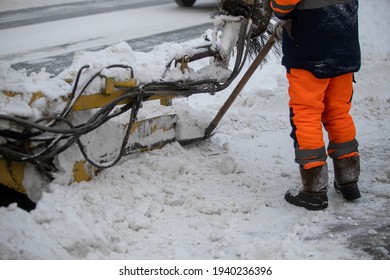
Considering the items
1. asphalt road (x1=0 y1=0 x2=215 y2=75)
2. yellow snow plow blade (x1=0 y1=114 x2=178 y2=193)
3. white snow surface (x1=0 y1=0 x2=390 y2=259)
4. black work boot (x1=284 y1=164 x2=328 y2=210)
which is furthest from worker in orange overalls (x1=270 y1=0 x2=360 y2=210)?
asphalt road (x1=0 y1=0 x2=215 y2=75)

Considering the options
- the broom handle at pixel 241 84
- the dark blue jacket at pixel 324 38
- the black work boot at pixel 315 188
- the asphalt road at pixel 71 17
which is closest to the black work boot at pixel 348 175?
the black work boot at pixel 315 188

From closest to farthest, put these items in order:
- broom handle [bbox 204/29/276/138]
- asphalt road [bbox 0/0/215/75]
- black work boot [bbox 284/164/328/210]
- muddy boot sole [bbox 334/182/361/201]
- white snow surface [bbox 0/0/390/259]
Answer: white snow surface [bbox 0/0/390/259]
black work boot [bbox 284/164/328/210]
muddy boot sole [bbox 334/182/361/201]
broom handle [bbox 204/29/276/138]
asphalt road [bbox 0/0/215/75]

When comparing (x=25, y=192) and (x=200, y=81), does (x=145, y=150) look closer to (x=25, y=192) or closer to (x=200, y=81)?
(x=200, y=81)

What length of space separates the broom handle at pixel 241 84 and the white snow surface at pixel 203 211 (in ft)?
0.27

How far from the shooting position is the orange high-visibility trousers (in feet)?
10.0

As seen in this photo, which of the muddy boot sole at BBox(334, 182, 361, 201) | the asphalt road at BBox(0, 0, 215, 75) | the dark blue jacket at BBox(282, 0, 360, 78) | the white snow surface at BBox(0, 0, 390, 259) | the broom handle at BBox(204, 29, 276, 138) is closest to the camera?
Answer: the white snow surface at BBox(0, 0, 390, 259)

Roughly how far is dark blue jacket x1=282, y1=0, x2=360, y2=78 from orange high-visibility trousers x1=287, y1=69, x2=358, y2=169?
0.07 meters

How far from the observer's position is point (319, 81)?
3051 millimetres

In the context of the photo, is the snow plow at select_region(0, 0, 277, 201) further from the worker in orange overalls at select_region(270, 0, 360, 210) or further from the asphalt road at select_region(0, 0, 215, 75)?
the asphalt road at select_region(0, 0, 215, 75)

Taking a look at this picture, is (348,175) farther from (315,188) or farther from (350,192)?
(315,188)

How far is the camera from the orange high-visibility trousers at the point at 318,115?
305cm

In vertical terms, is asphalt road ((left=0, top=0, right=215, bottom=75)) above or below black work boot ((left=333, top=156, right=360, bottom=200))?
below

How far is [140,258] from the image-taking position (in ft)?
8.63
